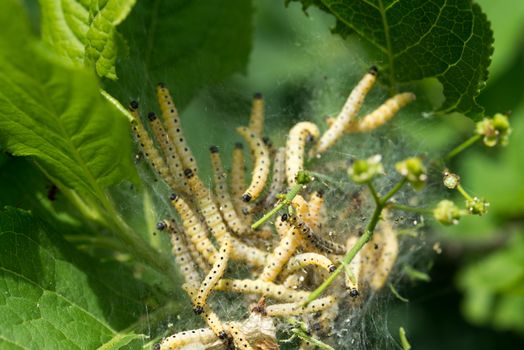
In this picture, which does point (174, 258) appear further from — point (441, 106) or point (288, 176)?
point (441, 106)

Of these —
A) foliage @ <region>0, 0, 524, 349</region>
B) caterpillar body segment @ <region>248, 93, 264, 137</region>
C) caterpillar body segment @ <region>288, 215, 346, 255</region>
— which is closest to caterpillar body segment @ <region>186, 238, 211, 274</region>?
foliage @ <region>0, 0, 524, 349</region>

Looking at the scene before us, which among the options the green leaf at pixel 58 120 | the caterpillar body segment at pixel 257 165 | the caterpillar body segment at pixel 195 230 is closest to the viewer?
the green leaf at pixel 58 120

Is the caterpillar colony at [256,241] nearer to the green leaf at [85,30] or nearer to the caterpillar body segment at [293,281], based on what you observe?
the caterpillar body segment at [293,281]

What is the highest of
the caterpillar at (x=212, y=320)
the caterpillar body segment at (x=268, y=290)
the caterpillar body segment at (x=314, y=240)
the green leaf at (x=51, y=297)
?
the caterpillar body segment at (x=314, y=240)

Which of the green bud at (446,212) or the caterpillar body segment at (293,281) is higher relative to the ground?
the green bud at (446,212)

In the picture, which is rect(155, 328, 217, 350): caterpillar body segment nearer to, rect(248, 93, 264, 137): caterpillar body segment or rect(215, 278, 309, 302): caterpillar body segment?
rect(215, 278, 309, 302): caterpillar body segment

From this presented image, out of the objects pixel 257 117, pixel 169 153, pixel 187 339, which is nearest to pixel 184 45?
pixel 257 117

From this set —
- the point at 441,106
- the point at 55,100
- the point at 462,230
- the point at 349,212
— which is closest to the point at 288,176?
the point at 349,212

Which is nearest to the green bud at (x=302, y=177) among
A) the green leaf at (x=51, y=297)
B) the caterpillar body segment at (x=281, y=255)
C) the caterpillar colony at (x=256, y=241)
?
the caterpillar colony at (x=256, y=241)
